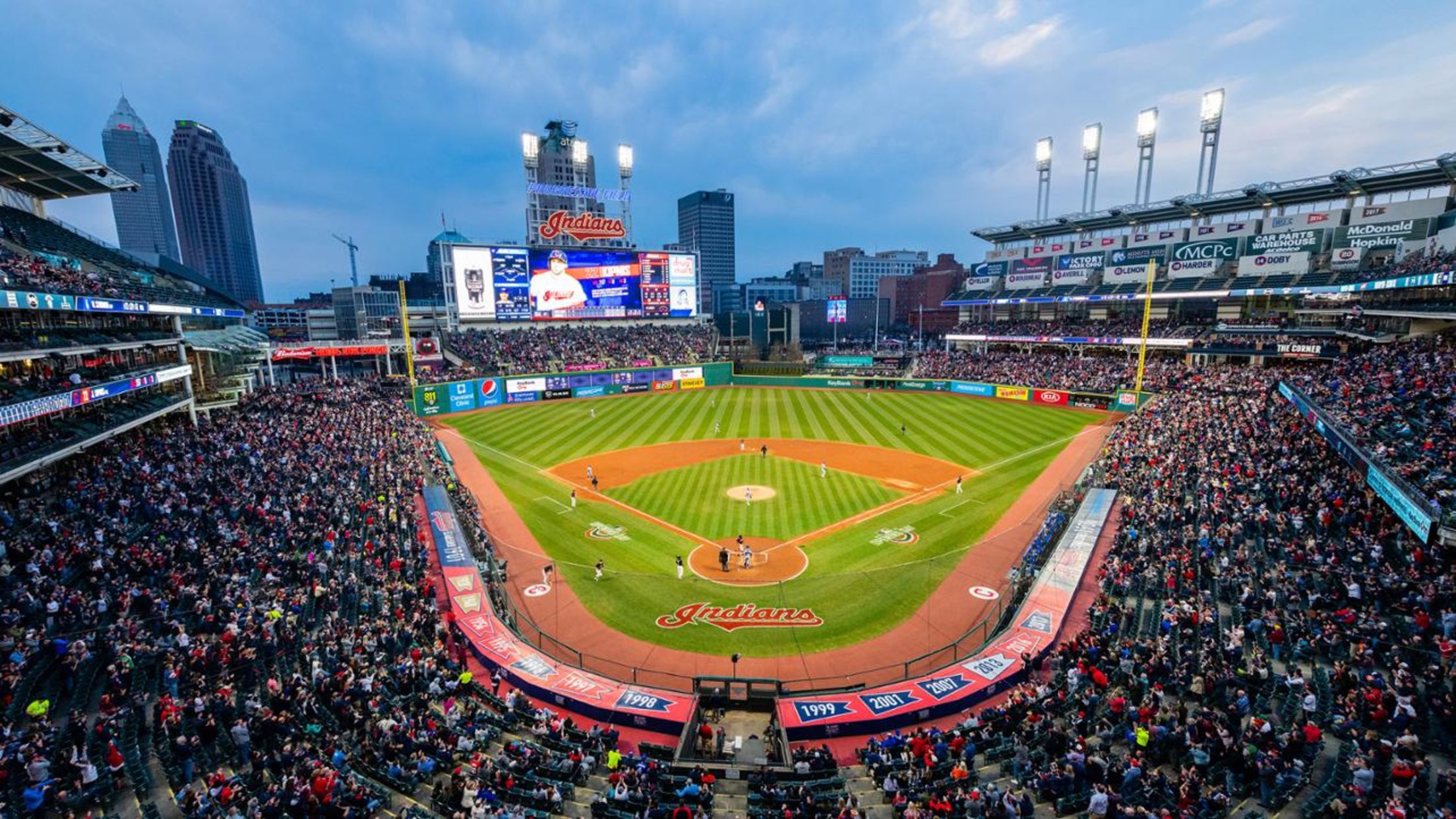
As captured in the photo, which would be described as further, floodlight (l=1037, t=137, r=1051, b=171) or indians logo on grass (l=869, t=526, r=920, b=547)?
floodlight (l=1037, t=137, r=1051, b=171)

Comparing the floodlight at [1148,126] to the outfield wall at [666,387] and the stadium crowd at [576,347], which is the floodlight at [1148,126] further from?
the stadium crowd at [576,347]

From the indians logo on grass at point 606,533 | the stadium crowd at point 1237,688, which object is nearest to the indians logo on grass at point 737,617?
the stadium crowd at point 1237,688

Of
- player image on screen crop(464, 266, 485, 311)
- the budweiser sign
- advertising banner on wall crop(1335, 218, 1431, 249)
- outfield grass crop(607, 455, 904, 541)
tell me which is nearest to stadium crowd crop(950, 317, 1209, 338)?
advertising banner on wall crop(1335, 218, 1431, 249)

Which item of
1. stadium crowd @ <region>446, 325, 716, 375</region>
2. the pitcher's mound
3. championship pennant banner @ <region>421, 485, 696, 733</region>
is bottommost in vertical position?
championship pennant banner @ <region>421, 485, 696, 733</region>

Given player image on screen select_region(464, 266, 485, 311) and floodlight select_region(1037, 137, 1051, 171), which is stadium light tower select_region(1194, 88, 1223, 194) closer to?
floodlight select_region(1037, 137, 1051, 171)

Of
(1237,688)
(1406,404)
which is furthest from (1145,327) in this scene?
(1237,688)

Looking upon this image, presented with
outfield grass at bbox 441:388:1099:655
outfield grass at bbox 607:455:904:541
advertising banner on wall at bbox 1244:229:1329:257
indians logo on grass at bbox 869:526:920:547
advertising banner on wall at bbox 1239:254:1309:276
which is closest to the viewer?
outfield grass at bbox 441:388:1099:655

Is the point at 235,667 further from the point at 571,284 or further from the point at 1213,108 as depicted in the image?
the point at 1213,108

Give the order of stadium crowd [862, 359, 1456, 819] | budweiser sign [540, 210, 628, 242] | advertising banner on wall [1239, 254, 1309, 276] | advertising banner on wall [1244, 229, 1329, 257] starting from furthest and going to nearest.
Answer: budweiser sign [540, 210, 628, 242] < advertising banner on wall [1239, 254, 1309, 276] < advertising banner on wall [1244, 229, 1329, 257] < stadium crowd [862, 359, 1456, 819]
